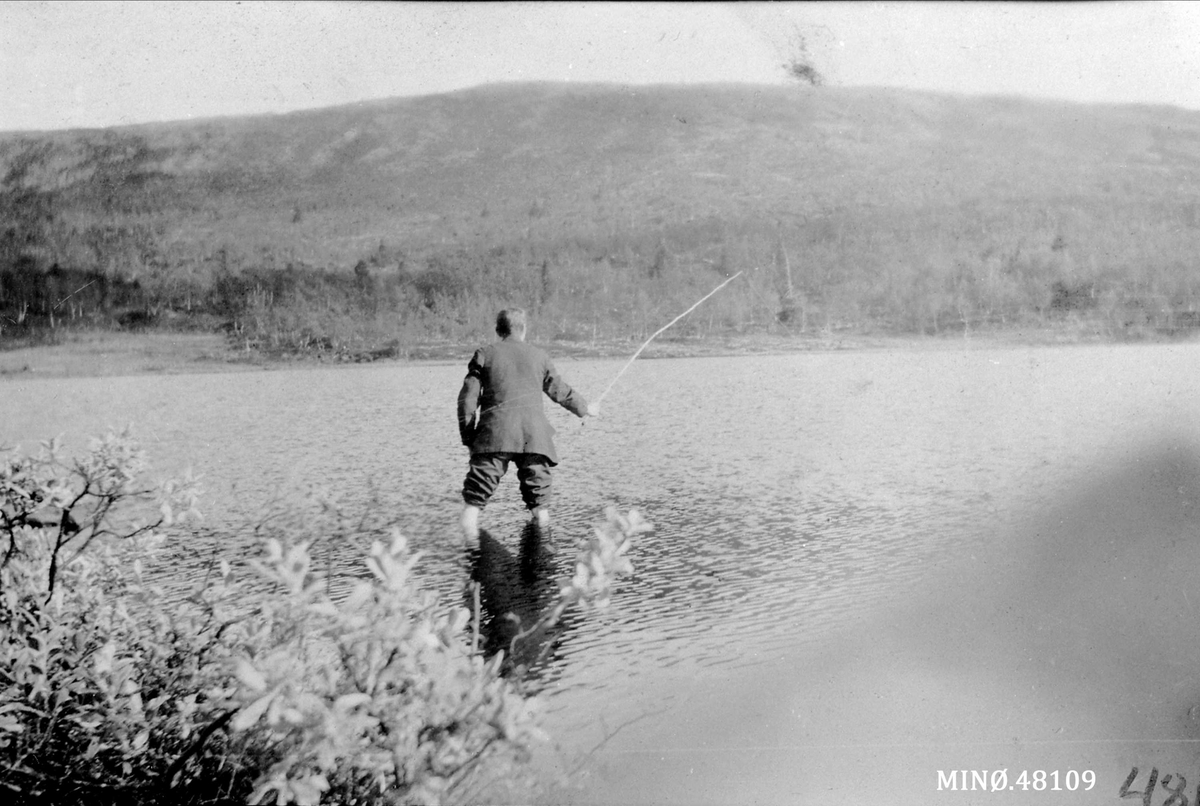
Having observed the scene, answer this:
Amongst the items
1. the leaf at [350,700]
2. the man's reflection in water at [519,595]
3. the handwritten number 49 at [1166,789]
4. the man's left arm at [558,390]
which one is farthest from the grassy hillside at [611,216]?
the handwritten number 49 at [1166,789]

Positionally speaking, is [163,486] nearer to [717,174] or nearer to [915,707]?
[717,174]

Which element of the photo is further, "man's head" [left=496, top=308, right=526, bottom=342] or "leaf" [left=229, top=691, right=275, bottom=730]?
"man's head" [left=496, top=308, right=526, bottom=342]

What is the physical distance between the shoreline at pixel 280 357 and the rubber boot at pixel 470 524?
0.50 m

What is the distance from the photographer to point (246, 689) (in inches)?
78.4

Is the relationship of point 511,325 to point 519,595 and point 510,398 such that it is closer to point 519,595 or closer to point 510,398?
point 510,398

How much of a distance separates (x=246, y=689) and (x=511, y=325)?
1.47 m

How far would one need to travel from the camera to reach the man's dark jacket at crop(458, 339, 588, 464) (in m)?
3.04

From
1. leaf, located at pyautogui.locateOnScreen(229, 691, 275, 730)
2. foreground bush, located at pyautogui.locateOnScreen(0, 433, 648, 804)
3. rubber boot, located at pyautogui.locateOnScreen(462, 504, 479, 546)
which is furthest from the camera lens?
rubber boot, located at pyautogui.locateOnScreen(462, 504, 479, 546)

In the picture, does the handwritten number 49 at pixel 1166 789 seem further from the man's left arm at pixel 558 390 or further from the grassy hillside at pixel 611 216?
the man's left arm at pixel 558 390

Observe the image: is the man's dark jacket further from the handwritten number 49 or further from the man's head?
the handwritten number 49

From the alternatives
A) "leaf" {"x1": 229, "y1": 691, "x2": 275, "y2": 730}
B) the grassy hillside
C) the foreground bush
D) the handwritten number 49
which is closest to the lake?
the handwritten number 49

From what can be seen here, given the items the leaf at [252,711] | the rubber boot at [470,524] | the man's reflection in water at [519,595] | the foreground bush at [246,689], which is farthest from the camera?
the rubber boot at [470,524]

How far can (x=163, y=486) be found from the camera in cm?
261

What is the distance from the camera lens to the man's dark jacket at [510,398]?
3.04m
